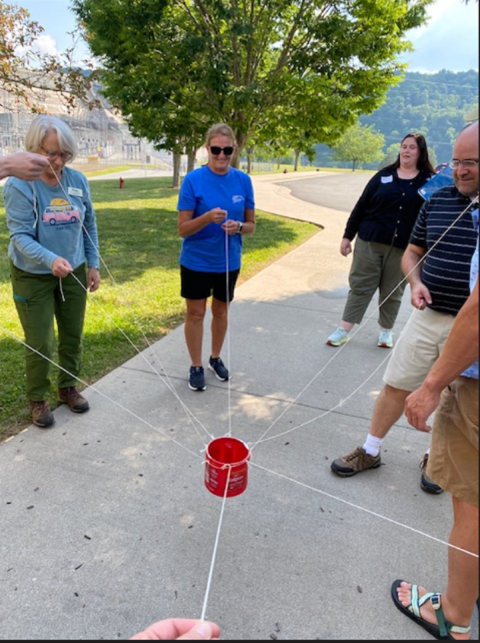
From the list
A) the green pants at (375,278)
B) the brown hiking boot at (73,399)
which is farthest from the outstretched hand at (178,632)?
the green pants at (375,278)

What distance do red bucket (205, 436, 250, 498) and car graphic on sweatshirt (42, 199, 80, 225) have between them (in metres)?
1.65

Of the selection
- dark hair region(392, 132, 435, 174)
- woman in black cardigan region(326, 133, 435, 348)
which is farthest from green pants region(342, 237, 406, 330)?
dark hair region(392, 132, 435, 174)

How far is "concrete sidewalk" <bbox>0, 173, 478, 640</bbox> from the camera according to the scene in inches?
69.4

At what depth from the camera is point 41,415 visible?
284 centimetres

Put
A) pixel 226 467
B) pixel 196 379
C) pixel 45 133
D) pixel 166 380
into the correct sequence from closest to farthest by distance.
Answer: pixel 226 467 < pixel 45 133 < pixel 196 379 < pixel 166 380

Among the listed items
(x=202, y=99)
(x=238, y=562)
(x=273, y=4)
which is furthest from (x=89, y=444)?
(x=273, y=4)

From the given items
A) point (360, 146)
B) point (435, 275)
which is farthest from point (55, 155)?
point (360, 146)

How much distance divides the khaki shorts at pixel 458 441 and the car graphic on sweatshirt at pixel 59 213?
224cm

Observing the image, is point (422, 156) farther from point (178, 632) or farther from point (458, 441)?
point (178, 632)

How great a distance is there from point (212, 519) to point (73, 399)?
1.38 m

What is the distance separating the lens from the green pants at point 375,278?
12.7ft

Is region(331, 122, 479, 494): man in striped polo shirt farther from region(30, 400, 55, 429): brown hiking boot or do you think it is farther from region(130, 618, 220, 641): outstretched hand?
region(30, 400, 55, 429): brown hiking boot

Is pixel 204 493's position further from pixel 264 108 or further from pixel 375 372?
pixel 264 108

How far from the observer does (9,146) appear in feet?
104
